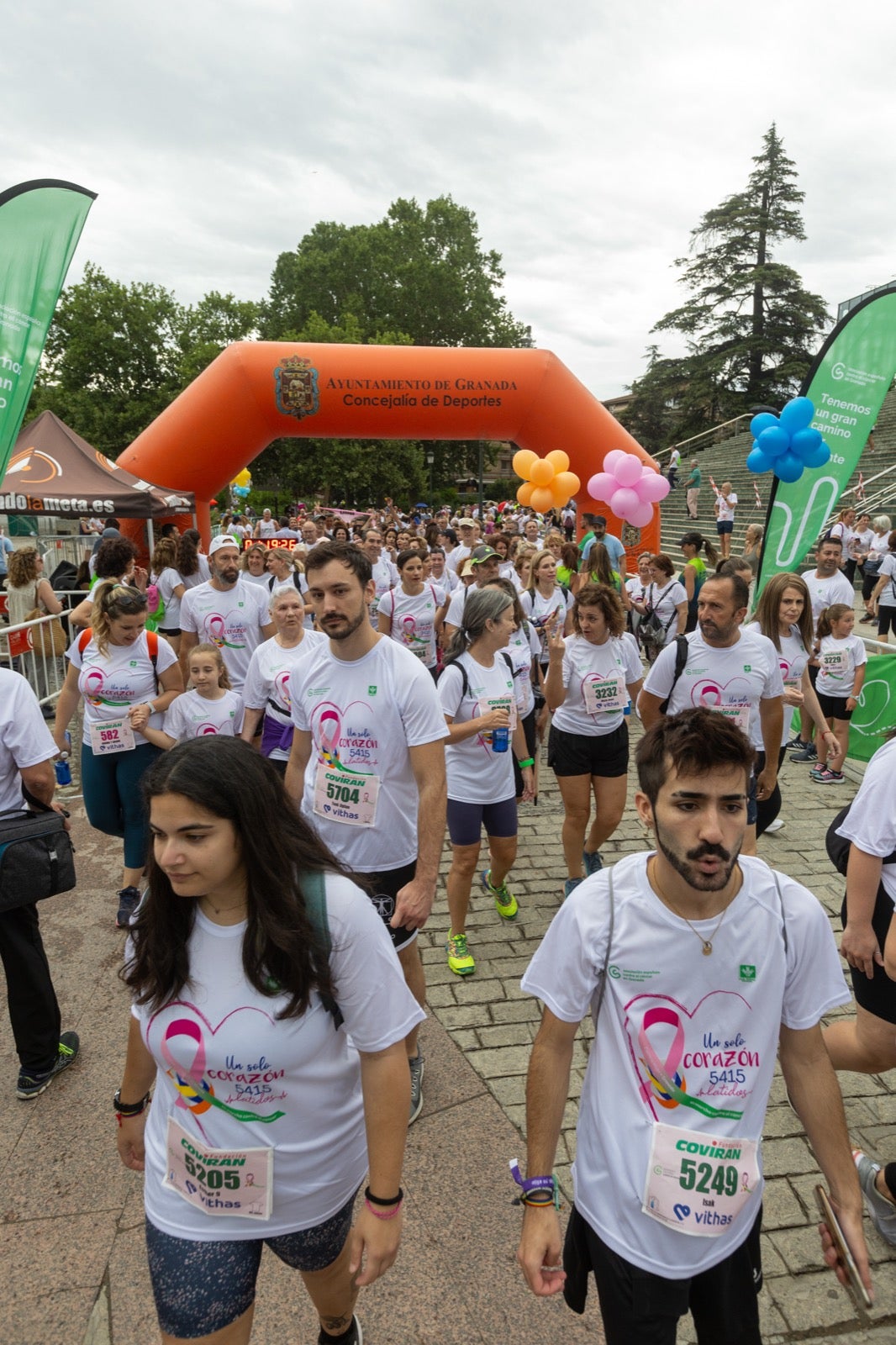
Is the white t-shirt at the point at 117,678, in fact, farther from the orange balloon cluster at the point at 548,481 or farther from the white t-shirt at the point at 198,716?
the orange balloon cluster at the point at 548,481

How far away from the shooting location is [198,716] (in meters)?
4.29

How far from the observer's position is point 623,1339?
5.21 ft

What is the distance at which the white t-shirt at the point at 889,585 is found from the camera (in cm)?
1073

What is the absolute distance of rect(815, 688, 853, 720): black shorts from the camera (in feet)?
21.7

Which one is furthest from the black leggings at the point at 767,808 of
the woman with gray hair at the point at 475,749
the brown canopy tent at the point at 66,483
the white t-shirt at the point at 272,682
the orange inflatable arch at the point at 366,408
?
the orange inflatable arch at the point at 366,408

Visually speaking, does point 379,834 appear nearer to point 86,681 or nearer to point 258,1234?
point 258,1234

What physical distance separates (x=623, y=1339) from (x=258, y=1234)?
75 cm

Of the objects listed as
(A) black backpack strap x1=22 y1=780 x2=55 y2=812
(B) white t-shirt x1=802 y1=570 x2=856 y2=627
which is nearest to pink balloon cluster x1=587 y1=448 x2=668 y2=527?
(B) white t-shirt x1=802 y1=570 x2=856 y2=627

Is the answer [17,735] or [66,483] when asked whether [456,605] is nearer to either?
[17,735]

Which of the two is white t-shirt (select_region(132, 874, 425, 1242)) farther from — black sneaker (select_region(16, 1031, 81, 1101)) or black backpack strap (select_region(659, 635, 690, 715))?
black backpack strap (select_region(659, 635, 690, 715))

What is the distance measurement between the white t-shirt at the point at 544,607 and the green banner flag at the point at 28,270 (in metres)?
4.07

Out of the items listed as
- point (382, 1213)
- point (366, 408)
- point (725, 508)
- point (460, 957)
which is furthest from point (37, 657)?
point (725, 508)

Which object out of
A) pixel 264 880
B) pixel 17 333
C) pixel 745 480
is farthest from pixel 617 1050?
pixel 745 480

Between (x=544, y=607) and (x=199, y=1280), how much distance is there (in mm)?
5591
